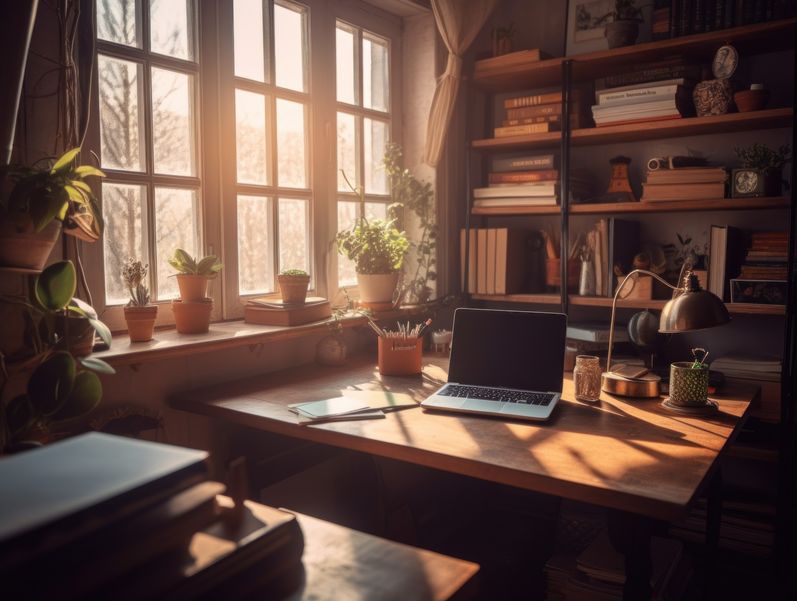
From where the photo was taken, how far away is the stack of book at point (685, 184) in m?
2.63

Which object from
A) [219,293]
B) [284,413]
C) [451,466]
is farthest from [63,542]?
[219,293]

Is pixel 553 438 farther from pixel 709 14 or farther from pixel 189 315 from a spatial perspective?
Result: pixel 709 14

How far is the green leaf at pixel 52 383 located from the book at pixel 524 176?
7.30 ft

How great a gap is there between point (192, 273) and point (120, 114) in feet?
1.80

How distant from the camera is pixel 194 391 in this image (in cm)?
219

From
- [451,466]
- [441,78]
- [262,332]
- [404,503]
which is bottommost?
[404,503]

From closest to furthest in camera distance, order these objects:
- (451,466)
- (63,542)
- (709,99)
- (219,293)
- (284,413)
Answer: (63,542) < (451,466) < (284,413) < (219,293) < (709,99)

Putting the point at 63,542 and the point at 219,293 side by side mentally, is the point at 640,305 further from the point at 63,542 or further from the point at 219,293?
the point at 63,542

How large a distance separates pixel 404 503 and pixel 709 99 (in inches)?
76.4

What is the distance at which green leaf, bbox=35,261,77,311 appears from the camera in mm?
1452

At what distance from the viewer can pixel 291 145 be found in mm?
2750

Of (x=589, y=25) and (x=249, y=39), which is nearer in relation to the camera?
(x=249, y=39)

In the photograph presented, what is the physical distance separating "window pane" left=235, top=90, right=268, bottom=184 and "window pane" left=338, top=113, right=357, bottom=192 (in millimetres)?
441

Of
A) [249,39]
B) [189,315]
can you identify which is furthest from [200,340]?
[249,39]
